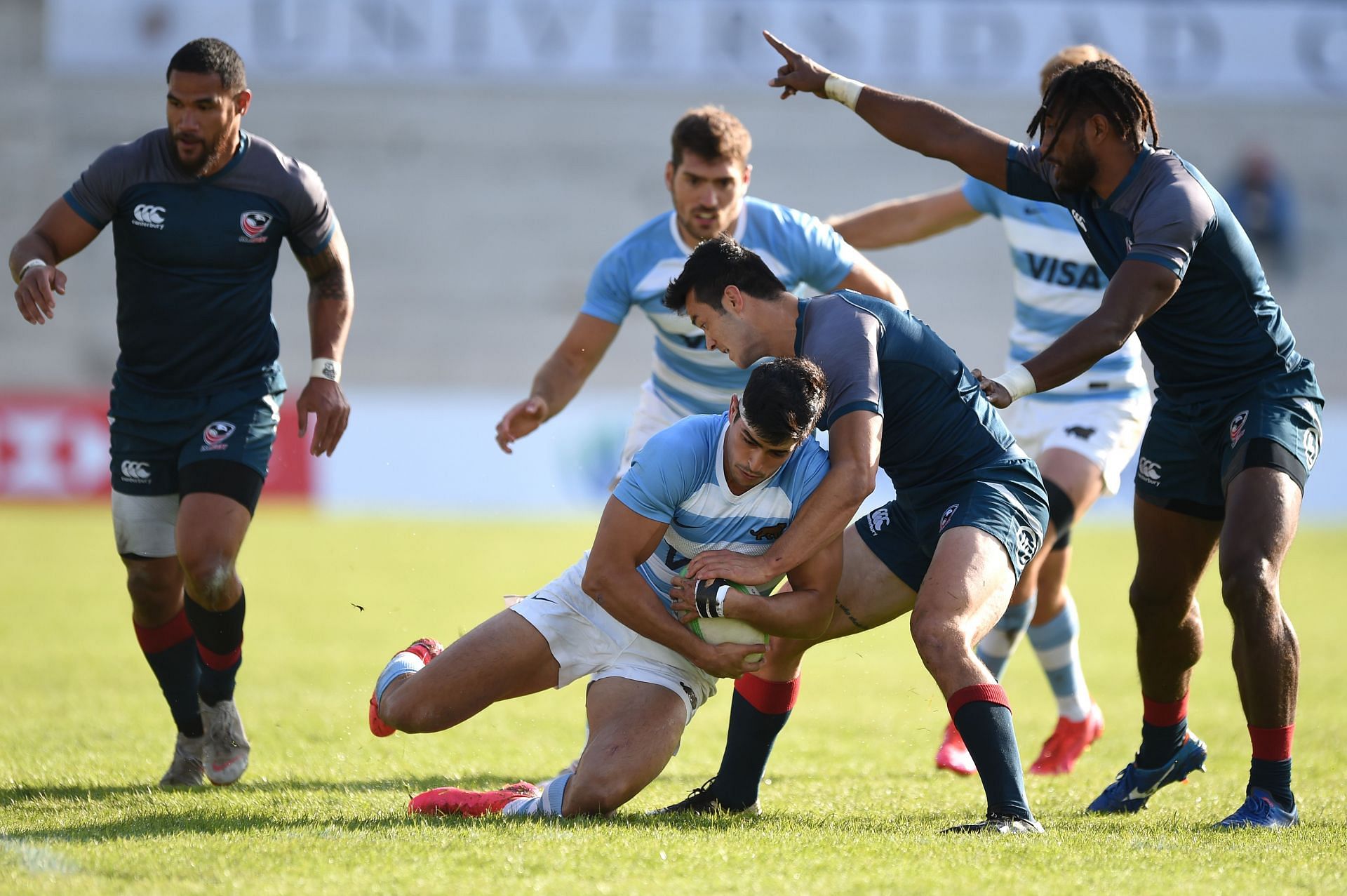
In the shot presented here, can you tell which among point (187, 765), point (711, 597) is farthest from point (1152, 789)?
point (187, 765)

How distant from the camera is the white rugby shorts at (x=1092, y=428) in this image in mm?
6703

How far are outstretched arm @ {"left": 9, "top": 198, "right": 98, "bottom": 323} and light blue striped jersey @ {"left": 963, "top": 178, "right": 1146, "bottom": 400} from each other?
4042 mm

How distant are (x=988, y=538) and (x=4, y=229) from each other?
24.6 meters

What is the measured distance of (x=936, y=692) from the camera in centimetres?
932

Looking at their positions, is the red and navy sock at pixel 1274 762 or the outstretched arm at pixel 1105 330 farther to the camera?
the red and navy sock at pixel 1274 762

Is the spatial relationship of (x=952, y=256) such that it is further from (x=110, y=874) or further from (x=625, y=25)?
(x=110, y=874)

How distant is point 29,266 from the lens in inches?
215

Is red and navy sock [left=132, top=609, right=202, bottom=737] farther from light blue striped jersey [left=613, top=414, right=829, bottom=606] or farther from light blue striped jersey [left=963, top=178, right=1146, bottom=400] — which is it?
light blue striped jersey [left=963, top=178, right=1146, bottom=400]

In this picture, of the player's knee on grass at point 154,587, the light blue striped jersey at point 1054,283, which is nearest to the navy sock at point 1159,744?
the light blue striped jersey at point 1054,283

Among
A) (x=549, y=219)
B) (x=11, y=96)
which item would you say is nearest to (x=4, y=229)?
(x=11, y=96)

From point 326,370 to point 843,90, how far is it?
241 centimetres

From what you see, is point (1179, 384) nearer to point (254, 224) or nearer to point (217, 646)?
point (254, 224)

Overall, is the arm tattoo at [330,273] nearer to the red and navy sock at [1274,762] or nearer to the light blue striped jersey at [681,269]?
the light blue striped jersey at [681,269]

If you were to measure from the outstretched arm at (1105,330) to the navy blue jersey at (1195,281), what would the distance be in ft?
0.32
